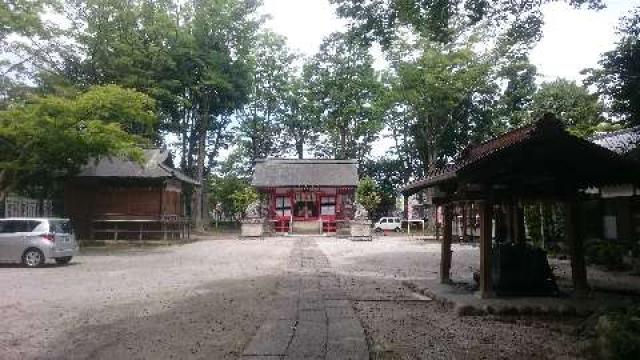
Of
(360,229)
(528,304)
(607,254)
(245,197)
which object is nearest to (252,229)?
(360,229)

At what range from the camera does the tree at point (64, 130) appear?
1953 centimetres

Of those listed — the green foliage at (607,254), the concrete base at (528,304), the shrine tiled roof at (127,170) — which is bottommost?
the concrete base at (528,304)

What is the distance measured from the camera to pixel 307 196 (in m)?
42.9

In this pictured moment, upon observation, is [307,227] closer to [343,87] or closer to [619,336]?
[343,87]

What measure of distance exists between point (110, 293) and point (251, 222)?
25218 millimetres

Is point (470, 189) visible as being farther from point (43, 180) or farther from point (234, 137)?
point (234, 137)

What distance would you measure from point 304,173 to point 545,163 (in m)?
34.6

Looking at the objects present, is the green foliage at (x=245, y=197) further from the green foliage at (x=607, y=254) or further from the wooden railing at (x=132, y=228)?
the green foliage at (x=607, y=254)

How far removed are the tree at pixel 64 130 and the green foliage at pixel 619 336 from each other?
18963mm

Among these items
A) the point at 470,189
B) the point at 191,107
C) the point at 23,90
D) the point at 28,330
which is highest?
the point at 191,107

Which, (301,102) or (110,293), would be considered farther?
(301,102)

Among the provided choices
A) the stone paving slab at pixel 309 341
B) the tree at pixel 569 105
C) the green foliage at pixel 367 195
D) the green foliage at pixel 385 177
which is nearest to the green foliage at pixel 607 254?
the stone paving slab at pixel 309 341

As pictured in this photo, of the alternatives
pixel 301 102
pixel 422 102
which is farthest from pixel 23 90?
pixel 301 102

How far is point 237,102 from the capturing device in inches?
1753
